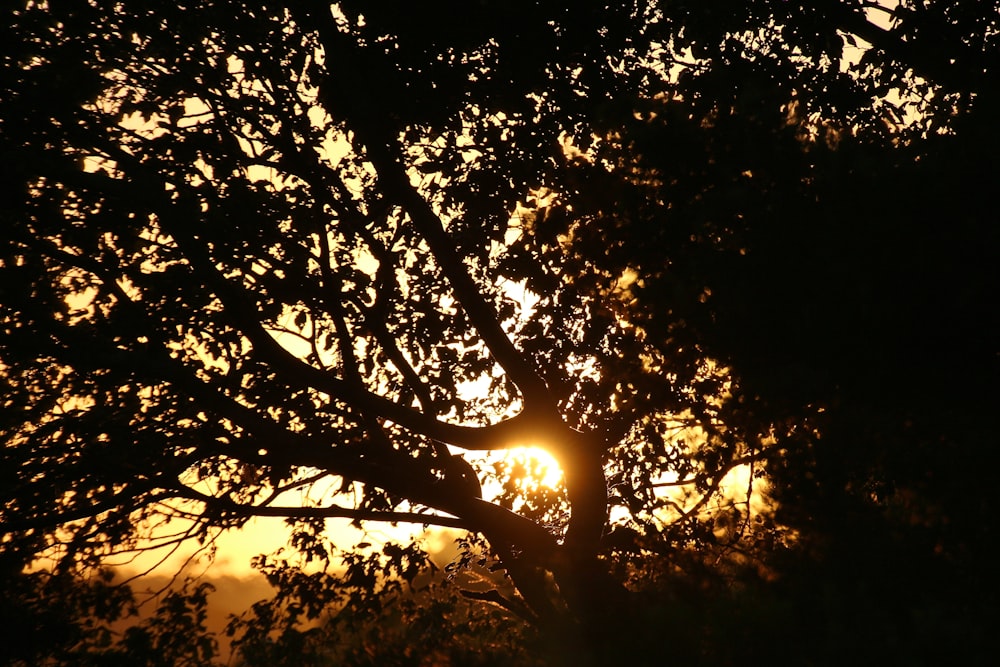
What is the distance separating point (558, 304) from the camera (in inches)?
374

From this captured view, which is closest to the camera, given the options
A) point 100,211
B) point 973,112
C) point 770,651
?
point 770,651

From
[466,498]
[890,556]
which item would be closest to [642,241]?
[890,556]

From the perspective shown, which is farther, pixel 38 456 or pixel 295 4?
pixel 295 4

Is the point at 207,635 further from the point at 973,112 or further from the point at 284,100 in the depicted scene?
the point at 973,112

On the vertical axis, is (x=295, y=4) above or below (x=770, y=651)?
above

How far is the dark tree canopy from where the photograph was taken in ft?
17.1

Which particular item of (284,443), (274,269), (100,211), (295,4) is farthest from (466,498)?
(295,4)

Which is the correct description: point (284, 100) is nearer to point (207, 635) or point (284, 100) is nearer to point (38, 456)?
point (38, 456)

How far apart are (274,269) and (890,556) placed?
7.71m

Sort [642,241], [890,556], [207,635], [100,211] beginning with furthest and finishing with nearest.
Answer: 1. [207,635]
2. [100,211]
3. [642,241]
4. [890,556]

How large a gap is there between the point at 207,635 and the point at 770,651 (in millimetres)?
7836

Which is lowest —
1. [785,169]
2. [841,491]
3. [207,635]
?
[841,491]

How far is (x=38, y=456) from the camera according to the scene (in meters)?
7.50

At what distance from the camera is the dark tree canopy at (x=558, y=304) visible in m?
5.23
